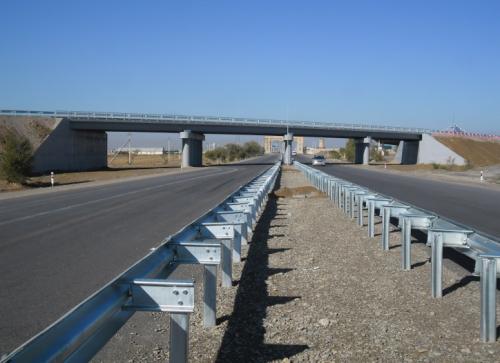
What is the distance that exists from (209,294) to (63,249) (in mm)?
6423

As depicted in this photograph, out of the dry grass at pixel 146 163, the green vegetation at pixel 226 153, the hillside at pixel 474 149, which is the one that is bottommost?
the dry grass at pixel 146 163

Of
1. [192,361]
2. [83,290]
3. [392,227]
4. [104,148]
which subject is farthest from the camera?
[104,148]

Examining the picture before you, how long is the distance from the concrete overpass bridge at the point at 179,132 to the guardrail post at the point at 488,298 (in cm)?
6146

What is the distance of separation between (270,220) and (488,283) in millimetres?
11044

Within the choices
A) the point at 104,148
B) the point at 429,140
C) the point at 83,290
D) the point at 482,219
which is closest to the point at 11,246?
the point at 83,290

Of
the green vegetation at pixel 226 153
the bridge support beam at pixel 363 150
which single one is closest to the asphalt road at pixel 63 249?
the bridge support beam at pixel 363 150

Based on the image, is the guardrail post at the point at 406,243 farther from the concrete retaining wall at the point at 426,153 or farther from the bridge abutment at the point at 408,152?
the bridge abutment at the point at 408,152

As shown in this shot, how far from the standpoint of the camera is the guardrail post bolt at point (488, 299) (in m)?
5.68

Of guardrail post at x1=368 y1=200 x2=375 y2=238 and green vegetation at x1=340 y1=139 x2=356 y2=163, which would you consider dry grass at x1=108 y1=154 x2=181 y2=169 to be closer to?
green vegetation at x1=340 y1=139 x2=356 y2=163

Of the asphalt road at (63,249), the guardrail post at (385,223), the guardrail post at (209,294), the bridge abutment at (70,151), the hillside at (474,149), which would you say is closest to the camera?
the guardrail post at (209,294)

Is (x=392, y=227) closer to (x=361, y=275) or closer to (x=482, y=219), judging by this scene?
(x=482, y=219)

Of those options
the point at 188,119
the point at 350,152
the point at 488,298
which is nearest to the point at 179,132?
the point at 188,119

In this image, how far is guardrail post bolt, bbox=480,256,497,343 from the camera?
5.68 meters

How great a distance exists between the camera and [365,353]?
5418 millimetres
